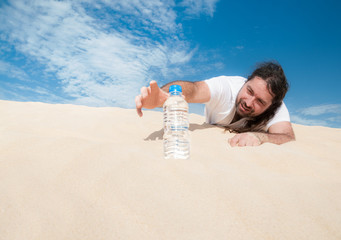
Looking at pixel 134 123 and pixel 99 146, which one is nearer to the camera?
pixel 99 146

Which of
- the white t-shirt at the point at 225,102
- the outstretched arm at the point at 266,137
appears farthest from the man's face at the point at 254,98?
the outstretched arm at the point at 266,137

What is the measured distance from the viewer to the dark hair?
295cm

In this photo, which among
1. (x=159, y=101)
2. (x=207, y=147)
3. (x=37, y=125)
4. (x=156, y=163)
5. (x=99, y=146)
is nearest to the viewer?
(x=156, y=163)

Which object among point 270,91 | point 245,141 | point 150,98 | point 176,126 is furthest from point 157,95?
point 270,91

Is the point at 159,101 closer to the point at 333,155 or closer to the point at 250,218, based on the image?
the point at 250,218

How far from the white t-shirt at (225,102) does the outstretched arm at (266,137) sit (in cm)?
19

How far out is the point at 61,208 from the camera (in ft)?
2.58

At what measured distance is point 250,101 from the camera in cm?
290

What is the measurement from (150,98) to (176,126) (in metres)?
0.37

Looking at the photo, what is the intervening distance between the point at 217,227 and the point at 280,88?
2855 millimetres

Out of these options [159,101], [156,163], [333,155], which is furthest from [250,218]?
[333,155]

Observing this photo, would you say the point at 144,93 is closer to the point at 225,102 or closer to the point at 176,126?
the point at 176,126

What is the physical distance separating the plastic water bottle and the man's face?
1.49 m

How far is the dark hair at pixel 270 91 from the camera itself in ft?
9.68
